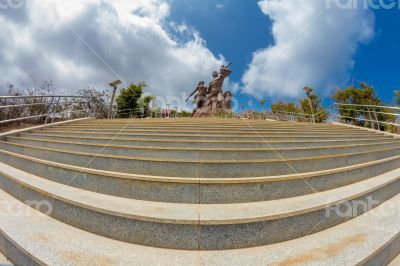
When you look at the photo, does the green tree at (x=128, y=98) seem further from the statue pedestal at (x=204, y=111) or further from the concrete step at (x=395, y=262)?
the concrete step at (x=395, y=262)

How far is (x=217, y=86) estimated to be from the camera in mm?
24484

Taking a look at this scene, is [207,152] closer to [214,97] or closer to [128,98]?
[214,97]

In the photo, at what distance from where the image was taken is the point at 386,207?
2994 millimetres

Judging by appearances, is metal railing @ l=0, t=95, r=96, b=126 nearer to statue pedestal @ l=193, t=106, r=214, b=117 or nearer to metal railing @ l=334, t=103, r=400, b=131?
metal railing @ l=334, t=103, r=400, b=131

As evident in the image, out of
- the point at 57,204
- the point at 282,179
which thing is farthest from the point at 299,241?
the point at 57,204

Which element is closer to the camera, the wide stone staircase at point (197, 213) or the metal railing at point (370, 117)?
the wide stone staircase at point (197, 213)

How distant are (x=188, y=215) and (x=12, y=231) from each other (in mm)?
1765

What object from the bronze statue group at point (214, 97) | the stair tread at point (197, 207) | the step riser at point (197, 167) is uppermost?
the bronze statue group at point (214, 97)

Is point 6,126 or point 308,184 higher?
point 6,126

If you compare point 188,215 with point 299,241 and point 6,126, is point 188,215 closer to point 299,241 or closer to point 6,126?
point 299,241

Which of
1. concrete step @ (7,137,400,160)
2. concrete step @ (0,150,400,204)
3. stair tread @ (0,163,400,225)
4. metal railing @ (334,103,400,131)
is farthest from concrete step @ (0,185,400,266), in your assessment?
metal railing @ (334,103,400,131)

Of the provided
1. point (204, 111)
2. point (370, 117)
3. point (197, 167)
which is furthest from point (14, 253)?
point (204, 111)

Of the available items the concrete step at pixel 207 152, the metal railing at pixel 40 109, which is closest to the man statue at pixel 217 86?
the metal railing at pixel 40 109

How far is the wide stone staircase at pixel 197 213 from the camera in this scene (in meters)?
1.87
